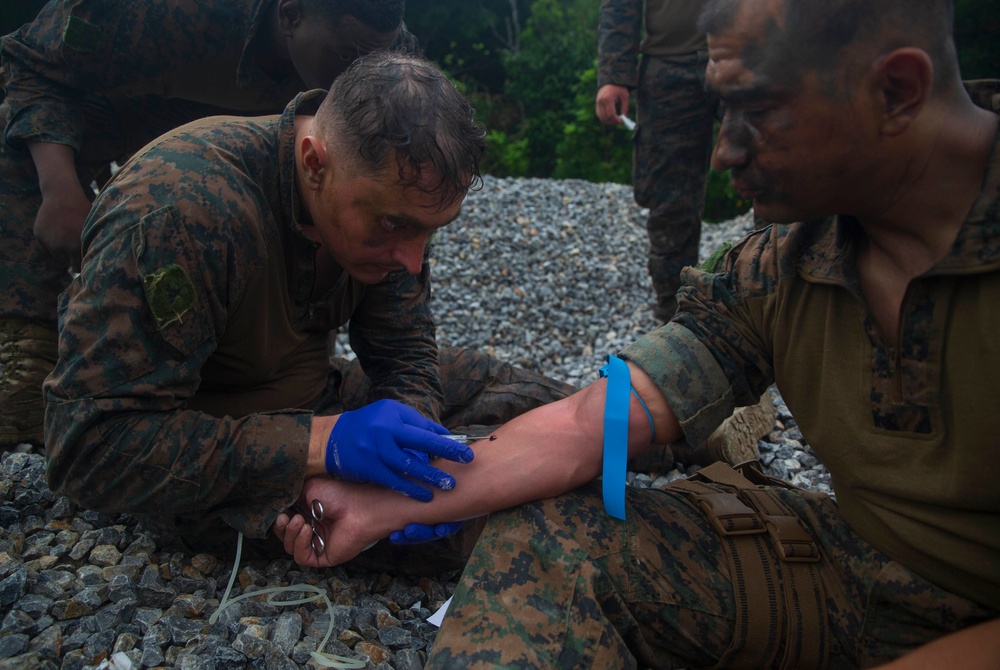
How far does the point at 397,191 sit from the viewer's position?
6.91 feet

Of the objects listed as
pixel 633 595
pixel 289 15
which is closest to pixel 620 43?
pixel 289 15

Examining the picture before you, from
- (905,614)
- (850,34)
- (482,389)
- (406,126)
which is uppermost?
(850,34)

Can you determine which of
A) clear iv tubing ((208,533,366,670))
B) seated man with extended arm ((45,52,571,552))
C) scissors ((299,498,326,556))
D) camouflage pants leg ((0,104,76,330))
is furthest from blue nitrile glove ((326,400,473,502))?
camouflage pants leg ((0,104,76,330))

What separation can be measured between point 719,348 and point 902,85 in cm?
75

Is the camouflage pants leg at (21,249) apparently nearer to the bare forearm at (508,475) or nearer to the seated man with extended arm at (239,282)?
the seated man with extended arm at (239,282)

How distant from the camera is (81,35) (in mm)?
3195

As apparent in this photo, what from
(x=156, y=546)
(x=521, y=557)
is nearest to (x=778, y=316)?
(x=521, y=557)

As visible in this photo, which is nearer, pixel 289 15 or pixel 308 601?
pixel 308 601

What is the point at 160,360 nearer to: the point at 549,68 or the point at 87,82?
the point at 87,82

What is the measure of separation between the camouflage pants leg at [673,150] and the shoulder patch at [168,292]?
3246 mm

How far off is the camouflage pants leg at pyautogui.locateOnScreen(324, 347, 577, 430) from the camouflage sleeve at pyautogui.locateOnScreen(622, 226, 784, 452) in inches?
49.9

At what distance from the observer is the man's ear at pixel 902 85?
5.09 ft

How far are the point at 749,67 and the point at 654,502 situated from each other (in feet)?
3.67

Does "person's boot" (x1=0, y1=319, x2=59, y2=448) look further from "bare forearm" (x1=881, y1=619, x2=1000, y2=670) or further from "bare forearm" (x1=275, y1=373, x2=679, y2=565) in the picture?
"bare forearm" (x1=881, y1=619, x2=1000, y2=670)
